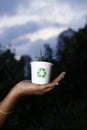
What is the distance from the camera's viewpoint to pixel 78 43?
10.2 m

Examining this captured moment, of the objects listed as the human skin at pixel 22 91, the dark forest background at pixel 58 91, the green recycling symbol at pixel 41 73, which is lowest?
the dark forest background at pixel 58 91

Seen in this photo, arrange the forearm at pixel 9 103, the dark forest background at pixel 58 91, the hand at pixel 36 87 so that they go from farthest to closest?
the dark forest background at pixel 58 91 < the forearm at pixel 9 103 < the hand at pixel 36 87

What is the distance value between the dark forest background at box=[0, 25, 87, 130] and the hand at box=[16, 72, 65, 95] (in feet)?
8.29

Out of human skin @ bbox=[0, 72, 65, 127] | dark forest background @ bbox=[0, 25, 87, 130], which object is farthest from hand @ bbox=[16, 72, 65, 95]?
dark forest background @ bbox=[0, 25, 87, 130]

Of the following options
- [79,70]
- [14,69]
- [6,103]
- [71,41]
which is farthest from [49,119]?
[6,103]

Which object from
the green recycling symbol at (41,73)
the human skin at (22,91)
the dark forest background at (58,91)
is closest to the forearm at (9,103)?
the human skin at (22,91)

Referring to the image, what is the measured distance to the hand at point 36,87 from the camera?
2436mm

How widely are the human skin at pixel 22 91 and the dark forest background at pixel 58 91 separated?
8.10ft

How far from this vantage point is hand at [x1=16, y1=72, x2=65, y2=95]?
244cm

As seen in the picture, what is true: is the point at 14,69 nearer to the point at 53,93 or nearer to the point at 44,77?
the point at 53,93

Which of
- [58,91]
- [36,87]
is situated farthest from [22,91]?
[58,91]

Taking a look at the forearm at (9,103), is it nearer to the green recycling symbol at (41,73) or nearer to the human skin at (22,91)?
the human skin at (22,91)

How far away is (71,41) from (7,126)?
14.4 ft

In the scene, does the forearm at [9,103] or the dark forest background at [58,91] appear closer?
the forearm at [9,103]
